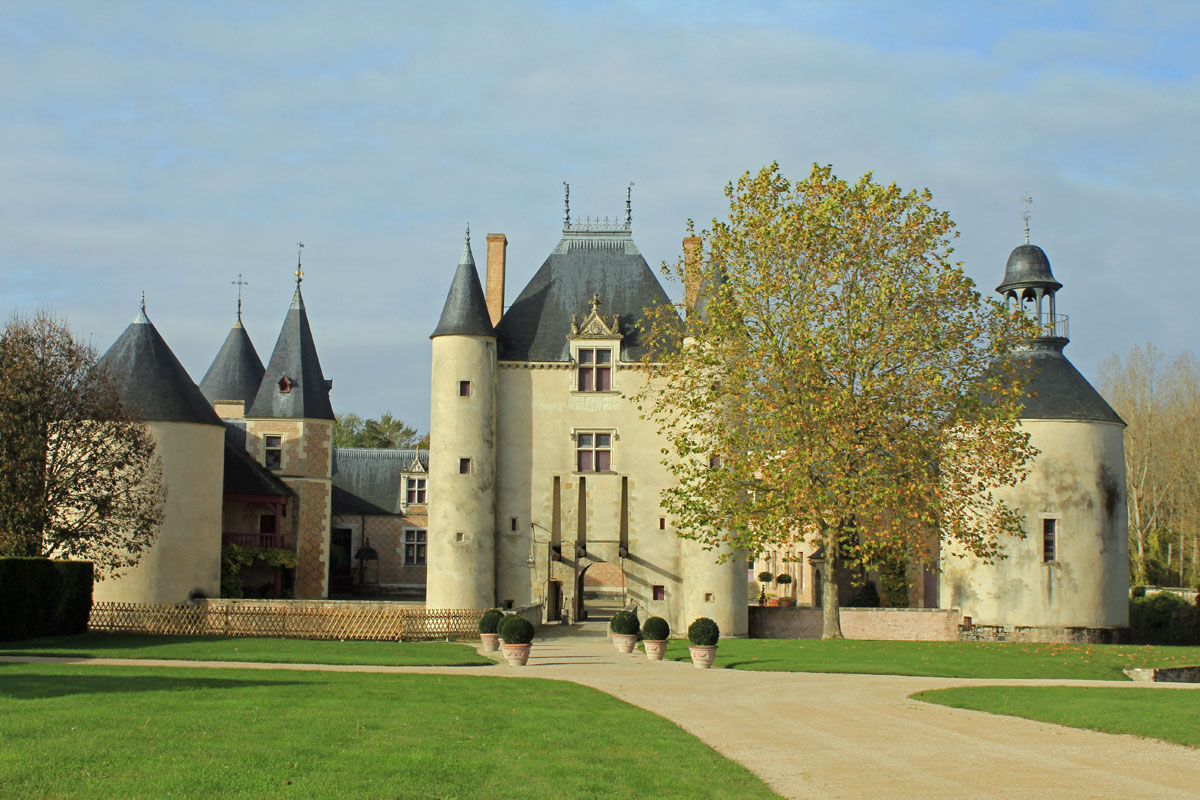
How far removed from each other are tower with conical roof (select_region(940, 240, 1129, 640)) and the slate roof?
38.1 feet

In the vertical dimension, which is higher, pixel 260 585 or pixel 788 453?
pixel 788 453

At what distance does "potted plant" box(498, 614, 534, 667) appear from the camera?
2188cm

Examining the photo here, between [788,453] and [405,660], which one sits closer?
[405,660]

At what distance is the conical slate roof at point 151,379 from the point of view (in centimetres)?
3294

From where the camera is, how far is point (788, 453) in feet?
90.9

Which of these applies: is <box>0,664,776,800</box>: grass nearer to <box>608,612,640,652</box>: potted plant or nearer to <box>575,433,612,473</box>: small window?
<box>608,612,640,652</box>: potted plant

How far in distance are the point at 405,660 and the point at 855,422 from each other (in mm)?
11835

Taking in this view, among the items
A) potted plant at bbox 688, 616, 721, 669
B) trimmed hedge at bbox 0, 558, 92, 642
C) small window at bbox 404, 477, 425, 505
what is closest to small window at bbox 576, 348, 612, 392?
potted plant at bbox 688, 616, 721, 669

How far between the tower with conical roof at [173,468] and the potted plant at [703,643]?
1679 centimetres

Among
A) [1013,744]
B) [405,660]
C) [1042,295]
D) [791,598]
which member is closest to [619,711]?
[1013,744]

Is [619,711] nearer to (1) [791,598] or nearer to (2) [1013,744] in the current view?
(2) [1013,744]

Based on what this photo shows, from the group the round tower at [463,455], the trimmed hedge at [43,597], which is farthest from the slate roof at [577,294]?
the trimmed hedge at [43,597]

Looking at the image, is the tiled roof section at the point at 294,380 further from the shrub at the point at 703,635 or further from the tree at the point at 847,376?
the shrub at the point at 703,635

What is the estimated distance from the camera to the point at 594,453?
3534 cm
